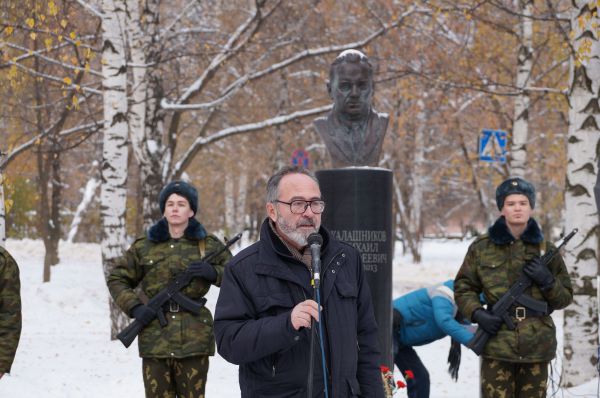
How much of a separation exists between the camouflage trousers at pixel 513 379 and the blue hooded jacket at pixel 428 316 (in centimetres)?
82

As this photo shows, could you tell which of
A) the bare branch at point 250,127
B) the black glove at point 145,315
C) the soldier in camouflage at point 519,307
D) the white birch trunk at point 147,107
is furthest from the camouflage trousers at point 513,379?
the bare branch at point 250,127

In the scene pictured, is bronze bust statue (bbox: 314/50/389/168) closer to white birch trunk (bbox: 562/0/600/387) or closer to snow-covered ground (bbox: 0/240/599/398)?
white birch trunk (bbox: 562/0/600/387)

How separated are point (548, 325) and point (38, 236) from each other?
96.5ft

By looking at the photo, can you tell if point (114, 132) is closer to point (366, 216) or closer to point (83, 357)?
point (83, 357)

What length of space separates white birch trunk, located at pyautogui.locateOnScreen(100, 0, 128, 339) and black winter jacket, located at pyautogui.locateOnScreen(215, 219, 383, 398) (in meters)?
→ 7.77

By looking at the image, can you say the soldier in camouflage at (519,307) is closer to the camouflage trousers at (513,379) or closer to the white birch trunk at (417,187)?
the camouflage trousers at (513,379)

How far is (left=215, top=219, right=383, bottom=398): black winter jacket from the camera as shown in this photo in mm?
3402

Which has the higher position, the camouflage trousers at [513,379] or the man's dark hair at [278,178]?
the man's dark hair at [278,178]

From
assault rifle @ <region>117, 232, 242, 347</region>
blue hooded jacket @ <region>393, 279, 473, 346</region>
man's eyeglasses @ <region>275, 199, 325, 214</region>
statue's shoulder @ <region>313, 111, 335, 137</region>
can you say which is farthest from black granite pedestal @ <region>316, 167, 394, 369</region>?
man's eyeglasses @ <region>275, 199, 325, 214</region>

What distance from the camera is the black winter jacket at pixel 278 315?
11.2ft

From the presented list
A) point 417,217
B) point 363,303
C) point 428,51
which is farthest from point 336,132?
point 417,217

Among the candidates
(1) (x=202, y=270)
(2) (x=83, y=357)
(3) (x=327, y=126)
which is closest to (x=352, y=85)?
(3) (x=327, y=126)

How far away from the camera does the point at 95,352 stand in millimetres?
11094

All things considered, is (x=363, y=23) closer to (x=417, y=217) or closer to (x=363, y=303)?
(x=417, y=217)
